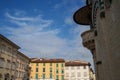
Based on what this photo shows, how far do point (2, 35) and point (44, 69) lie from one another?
119ft

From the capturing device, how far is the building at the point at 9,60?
120 feet

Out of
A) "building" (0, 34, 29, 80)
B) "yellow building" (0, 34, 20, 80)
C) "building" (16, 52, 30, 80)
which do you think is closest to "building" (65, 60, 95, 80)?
"building" (16, 52, 30, 80)

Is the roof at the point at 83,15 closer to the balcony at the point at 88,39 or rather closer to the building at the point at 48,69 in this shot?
the balcony at the point at 88,39

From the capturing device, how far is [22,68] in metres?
50.9

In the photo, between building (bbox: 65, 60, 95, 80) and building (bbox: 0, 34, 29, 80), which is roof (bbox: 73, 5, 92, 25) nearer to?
building (bbox: 0, 34, 29, 80)

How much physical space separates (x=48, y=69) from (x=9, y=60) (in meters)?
30.9

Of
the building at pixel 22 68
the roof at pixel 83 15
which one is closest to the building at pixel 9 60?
the building at pixel 22 68

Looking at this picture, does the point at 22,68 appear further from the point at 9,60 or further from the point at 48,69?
the point at 48,69

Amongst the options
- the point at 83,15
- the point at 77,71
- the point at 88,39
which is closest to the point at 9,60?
the point at 88,39

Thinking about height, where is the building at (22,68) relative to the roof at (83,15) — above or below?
below

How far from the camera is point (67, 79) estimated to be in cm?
6975

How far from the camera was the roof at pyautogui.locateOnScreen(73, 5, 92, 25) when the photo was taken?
54.9ft

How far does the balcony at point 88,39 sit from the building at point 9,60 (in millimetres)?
22735

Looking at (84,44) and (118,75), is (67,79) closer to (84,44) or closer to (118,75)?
(84,44)
